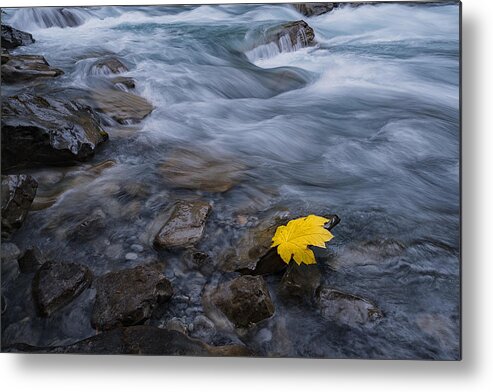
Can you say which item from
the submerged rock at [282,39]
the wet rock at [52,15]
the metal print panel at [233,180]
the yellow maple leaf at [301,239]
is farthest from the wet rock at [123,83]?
the yellow maple leaf at [301,239]

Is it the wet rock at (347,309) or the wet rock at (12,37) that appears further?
the wet rock at (12,37)

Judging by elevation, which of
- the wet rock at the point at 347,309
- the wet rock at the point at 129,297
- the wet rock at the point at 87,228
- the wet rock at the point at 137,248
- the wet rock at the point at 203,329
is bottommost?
the wet rock at the point at 347,309

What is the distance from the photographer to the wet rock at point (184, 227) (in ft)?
4.33

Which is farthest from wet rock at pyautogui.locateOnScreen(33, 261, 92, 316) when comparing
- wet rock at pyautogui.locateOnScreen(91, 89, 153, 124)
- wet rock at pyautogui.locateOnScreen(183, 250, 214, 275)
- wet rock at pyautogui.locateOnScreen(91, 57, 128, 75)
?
wet rock at pyautogui.locateOnScreen(91, 57, 128, 75)

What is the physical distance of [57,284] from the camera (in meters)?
1.30

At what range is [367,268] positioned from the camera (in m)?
1.28

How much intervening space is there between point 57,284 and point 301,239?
0.57m

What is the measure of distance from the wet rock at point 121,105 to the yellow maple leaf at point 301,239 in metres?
0.45

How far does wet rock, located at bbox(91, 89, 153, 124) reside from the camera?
138 cm

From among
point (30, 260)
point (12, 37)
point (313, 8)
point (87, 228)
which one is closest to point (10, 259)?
point (30, 260)

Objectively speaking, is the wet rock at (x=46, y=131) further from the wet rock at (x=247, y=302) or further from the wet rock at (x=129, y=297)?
the wet rock at (x=247, y=302)

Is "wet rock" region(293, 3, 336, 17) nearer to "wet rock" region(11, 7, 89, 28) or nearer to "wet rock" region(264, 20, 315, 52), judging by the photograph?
"wet rock" region(264, 20, 315, 52)

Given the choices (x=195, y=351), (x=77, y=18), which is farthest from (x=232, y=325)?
(x=77, y=18)

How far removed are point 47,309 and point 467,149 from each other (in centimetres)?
103
